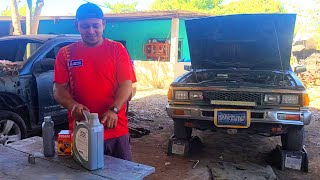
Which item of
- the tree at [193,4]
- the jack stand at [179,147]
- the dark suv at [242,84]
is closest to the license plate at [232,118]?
the dark suv at [242,84]

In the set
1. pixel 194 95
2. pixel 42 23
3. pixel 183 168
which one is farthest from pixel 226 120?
pixel 42 23

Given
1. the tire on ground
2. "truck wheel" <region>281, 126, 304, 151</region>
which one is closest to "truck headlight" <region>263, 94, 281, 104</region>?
"truck wheel" <region>281, 126, 304, 151</region>

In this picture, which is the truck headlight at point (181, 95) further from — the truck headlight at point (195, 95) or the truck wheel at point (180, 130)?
the truck wheel at point (180, 130)

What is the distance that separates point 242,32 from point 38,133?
3561mm

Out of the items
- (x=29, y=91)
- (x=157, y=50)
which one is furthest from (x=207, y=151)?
(x=157, y=50)

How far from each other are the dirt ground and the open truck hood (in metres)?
1.30

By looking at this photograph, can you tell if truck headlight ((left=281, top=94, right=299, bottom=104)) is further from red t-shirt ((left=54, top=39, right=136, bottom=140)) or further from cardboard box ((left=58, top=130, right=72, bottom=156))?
cardboard box ((left=58, top=130, right=72, bottom=156))

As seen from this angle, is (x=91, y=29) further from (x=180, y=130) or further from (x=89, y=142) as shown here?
(x=180, y=130)

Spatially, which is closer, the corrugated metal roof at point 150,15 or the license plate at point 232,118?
the license plate at point 232,118

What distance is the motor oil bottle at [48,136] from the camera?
77.3 inches

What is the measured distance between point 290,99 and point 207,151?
62.7 inches

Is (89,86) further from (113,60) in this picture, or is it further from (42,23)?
(42,23)

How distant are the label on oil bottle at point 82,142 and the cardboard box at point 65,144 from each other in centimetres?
16

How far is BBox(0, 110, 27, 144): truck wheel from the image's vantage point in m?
4.55
